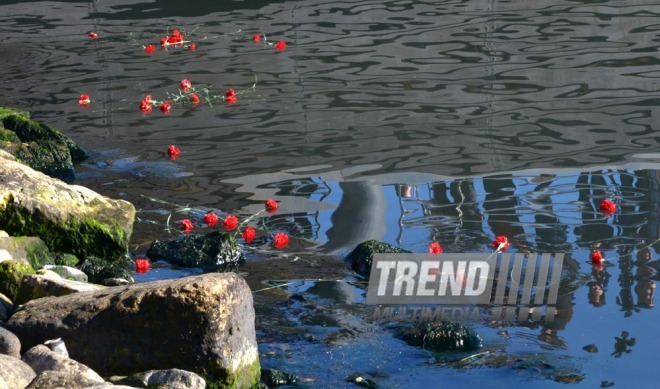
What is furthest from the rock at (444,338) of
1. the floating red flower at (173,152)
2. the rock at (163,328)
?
the floating red flower at (173,152)

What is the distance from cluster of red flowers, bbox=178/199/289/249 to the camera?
7.98 meters

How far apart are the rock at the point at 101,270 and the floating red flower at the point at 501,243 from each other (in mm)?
2591

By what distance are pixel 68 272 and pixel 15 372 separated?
209 cm

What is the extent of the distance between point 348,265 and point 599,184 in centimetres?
268

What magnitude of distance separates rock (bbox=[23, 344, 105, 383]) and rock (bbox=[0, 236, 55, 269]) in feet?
5.89

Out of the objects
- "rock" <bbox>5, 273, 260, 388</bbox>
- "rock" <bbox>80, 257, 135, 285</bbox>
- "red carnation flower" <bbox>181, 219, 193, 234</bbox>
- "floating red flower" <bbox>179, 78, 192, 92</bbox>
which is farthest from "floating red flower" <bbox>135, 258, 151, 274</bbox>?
"floating red flower" <bbox>179, 78, 192, 92</bbox>

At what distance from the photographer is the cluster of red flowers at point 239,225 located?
7.98 m

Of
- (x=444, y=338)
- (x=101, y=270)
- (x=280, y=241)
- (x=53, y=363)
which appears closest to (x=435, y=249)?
(x=280, y=241)

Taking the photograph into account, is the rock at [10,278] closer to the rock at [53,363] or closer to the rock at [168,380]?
the rock at [53,363]

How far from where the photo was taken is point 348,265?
7598 mm

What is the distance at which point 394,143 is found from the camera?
35.0ft

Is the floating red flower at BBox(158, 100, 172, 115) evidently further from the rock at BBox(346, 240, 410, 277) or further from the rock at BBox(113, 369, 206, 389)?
the rock at BBox(113, 369, 206, 389)

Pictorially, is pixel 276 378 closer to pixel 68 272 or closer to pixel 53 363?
pixel 53 363

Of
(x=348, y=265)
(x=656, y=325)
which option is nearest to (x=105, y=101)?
(x=348, y=265)
